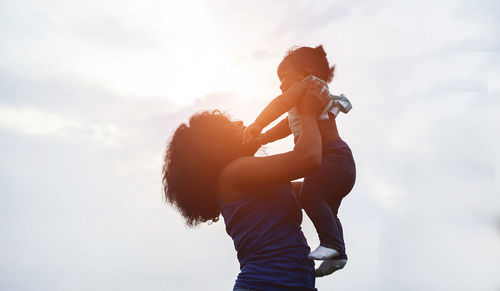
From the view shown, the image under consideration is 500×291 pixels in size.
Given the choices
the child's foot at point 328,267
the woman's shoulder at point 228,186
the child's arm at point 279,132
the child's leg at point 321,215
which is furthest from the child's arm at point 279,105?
the child's foot at point 328,267

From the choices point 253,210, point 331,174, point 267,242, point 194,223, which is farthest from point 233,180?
point 331,174

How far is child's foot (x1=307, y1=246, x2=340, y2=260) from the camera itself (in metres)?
3.03

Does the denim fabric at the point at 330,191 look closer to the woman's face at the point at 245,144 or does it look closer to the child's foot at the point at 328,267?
the child's foot at the point at 328,267

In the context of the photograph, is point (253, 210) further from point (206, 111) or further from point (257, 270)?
point (206, 111)

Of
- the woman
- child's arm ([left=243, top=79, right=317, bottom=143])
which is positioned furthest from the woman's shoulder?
child's arm ([left=243, top=79, right=317, bottom=143])

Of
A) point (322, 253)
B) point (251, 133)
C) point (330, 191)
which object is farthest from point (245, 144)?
point (322, 253)

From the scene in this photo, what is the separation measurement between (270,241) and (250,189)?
0.36 metres

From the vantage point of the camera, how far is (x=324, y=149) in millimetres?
3674

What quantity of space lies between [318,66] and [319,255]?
1723 millimetres

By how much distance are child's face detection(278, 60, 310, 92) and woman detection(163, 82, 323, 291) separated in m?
0.55

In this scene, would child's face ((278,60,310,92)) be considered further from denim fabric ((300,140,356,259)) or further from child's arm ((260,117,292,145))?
denim fabric ((300,140,356,259))

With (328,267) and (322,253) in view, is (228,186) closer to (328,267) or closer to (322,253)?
(322,253)

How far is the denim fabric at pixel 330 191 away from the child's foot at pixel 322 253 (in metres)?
0.05

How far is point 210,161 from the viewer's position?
3166 millimetres
